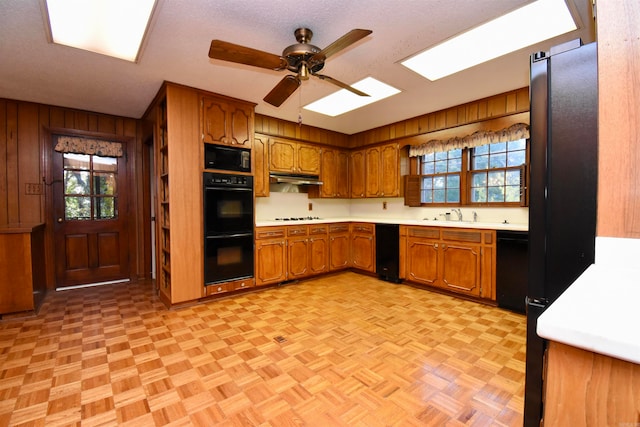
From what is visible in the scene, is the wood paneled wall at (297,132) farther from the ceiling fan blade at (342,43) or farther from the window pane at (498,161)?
the window pane at (498,161)

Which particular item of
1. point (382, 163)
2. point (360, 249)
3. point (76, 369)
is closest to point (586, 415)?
point (76, 369)

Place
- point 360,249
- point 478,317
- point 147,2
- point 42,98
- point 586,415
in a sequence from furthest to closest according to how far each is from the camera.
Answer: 1. point 360,249
2. point 42,98
3. point 478,317
4. point 147,2
5. point 586,415

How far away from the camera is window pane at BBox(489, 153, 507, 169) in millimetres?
3740

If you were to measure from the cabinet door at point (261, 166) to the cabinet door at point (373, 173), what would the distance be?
1.85 m

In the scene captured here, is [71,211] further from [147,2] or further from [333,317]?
[333,317]

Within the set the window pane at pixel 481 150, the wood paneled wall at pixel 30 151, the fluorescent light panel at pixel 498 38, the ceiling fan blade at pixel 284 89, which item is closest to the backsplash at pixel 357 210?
the window pane at pixel 481 150

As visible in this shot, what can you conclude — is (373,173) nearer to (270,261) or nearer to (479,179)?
(479,179)

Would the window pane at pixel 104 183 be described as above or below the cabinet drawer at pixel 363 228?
above

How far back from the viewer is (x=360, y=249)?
4770 mm

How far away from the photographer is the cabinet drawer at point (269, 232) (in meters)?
3.86

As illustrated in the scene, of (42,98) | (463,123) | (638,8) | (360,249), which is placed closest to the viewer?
(638,8)

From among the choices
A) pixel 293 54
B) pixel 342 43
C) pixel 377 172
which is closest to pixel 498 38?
pixel 342 43

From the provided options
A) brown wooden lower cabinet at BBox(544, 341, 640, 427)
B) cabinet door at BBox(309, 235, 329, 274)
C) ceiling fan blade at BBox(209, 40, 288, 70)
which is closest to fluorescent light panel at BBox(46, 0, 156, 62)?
ceiling fan blade at BBox(209, 40, 288, 70)

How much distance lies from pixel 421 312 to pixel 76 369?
3020mm
